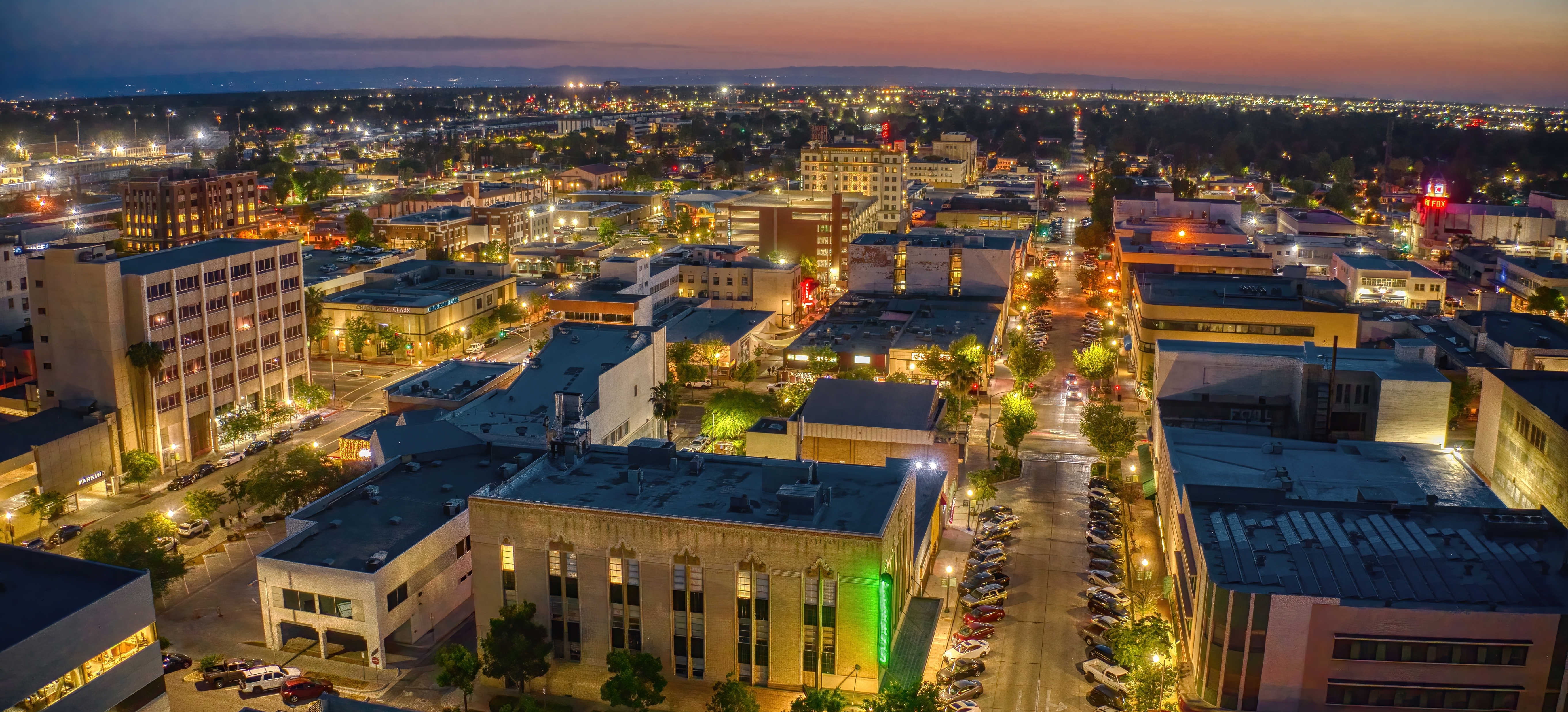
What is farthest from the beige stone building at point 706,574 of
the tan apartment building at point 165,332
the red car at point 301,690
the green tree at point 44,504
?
the tan apartment building at point 165,332

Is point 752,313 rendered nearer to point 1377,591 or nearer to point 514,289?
point 514,289

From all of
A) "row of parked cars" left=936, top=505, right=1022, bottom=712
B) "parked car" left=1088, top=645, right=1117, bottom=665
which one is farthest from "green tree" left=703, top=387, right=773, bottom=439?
"parked car" left=1088, top=645, right=1117, bottom=665

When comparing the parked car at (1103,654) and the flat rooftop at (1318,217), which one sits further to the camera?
the flat rooftop at (1318,217)

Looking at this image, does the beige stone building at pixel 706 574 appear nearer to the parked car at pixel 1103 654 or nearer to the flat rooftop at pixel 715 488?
the flat rooftop at pixel 715 488

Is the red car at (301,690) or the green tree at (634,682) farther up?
the green tree at (634,682)

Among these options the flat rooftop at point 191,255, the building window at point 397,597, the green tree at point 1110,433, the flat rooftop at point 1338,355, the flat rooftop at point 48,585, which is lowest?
the building window at point 397,597

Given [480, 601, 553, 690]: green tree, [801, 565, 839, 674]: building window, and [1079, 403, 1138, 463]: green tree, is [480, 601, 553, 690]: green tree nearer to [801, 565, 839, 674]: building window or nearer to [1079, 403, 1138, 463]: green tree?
[801, 565, 839, 674]: building window

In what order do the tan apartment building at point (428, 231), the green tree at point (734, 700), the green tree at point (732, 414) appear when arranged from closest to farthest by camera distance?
the green tree at point (734, 700) < the green tree at point (732, 414) < the tan apartment building at point (428, 231)

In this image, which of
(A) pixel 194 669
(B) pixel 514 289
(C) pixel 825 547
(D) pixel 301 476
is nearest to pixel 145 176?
(B) pixel 514 289
